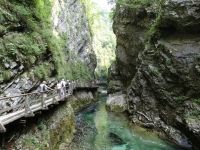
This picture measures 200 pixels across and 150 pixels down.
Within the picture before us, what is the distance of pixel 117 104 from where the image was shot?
122ft

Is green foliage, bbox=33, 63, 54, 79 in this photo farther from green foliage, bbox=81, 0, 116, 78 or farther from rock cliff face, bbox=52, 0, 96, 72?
green foliage, bbox=81, 0, 116, 78

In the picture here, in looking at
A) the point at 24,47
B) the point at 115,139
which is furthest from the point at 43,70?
the point at 115,139

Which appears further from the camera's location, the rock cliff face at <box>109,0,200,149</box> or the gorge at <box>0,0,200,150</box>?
the rock cliff face at <box>109,0,200,149</box>

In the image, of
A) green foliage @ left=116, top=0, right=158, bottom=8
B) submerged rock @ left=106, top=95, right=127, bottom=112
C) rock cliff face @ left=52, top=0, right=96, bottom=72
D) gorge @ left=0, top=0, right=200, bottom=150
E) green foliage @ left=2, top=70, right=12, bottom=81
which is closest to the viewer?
green foliage @ left=2, top=70, right=12, bottom=81

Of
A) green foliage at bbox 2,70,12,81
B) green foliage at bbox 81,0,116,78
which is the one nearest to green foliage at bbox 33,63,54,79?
green foliage at bbox 2,70,12,81

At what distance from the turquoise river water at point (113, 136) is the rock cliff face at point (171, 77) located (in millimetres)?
1197

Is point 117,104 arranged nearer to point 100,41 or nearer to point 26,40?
point 26,40

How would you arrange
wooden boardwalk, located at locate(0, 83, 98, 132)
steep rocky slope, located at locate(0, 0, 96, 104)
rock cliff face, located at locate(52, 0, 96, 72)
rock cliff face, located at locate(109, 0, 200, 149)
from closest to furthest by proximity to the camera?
1. wooden boardwalk, located at locate(0, 83, 98, 132)
2. steep rocky slope, located at locate(0, 0, 96, 104)
3. rock cliff face, located at locate(109, 0, 200, 149)
4. rock cliff face, located at locate(52, 0, 96, 72)

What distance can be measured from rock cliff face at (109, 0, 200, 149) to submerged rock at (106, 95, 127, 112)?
10.2 feet

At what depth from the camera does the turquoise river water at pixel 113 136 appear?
22766 mm

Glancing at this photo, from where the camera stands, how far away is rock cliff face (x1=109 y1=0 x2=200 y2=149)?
920 inches

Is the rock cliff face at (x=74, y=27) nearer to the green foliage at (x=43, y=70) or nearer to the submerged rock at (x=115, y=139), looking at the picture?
the green foliage at (x=43, y=70)

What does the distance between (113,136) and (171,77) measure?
7.10 m

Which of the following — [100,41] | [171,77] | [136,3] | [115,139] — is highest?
[136,3]
